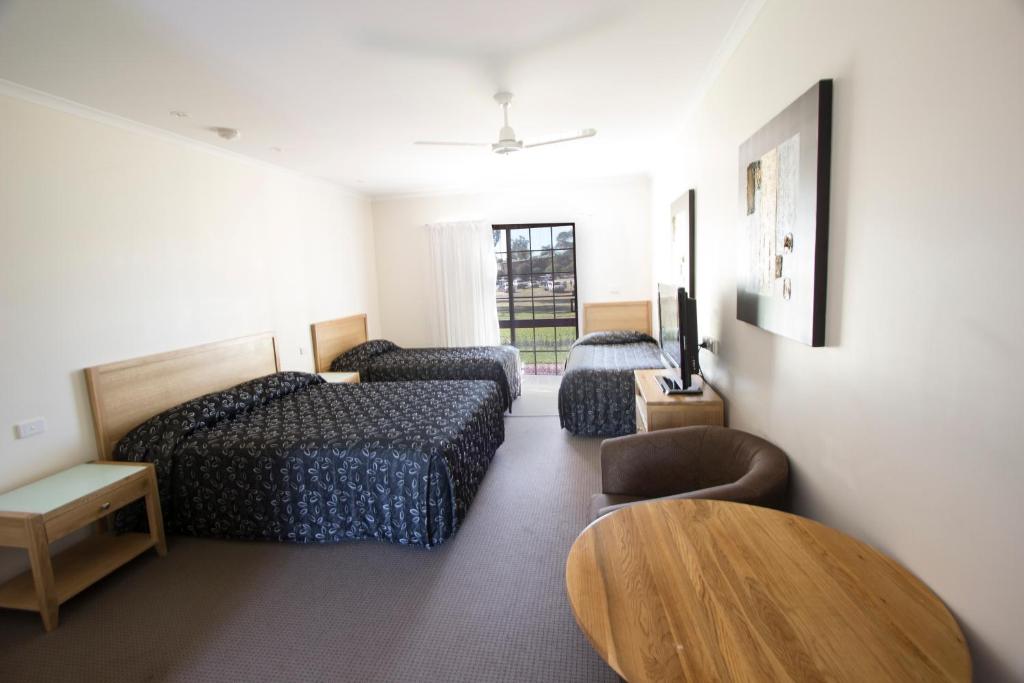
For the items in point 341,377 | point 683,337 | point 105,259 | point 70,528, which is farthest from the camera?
point 341,377

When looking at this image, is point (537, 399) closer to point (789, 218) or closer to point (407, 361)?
point (407, 361)

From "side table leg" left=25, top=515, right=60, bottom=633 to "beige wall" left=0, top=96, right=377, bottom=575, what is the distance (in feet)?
1.66

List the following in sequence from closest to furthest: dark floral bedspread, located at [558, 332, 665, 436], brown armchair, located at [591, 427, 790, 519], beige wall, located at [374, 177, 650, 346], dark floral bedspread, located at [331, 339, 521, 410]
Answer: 1. brown armchair, located at [591, 427, 790, 519]
2. dark floral bedspread, located at [558, 332, 665, 436]
3. dark floral bedspread, located at [331, 339, 521, 410]
4. beige wall, located at [374, 177, 650, 346]

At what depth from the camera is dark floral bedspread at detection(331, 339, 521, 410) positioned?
4.86 m

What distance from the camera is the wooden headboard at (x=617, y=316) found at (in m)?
6.04

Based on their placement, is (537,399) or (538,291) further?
(538,291)

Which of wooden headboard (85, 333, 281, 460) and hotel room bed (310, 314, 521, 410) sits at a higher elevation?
wooden headboard (85, 333, 281, 460)

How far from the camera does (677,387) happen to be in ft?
9.70

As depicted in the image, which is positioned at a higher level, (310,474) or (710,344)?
(710,344)

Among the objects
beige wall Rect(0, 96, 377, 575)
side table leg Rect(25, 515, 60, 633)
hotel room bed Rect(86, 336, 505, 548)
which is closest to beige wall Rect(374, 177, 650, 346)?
beige wall Rect(0, 96, 377, 575)

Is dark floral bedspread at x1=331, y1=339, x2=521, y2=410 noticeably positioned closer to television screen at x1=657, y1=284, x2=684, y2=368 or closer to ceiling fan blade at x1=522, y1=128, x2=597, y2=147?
television screen at x1=657, y1=284, x2=684, y2=368

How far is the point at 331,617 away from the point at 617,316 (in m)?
4.79

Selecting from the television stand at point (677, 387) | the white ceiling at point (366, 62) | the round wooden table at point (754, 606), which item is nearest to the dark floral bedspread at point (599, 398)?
the television stand at point (677, 387)

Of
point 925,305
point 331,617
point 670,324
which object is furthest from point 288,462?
point 925,305
